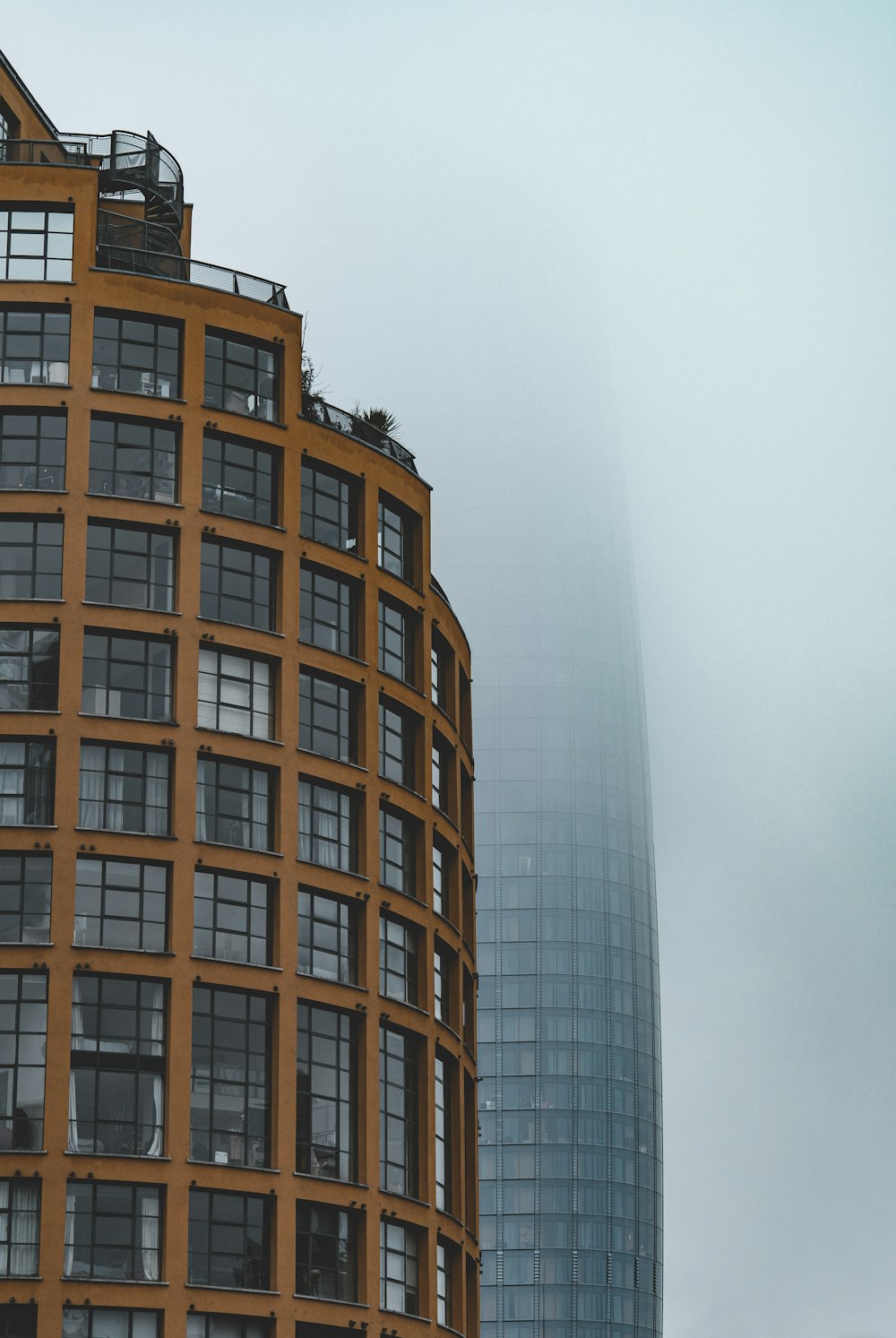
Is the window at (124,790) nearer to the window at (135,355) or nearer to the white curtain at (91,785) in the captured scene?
the white curtain at (91,785)

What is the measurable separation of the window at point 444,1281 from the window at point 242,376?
101 ft

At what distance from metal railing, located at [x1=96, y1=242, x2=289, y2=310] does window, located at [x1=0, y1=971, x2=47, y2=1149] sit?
25743mm

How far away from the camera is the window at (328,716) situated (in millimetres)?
74000

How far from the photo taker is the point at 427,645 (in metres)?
80.1

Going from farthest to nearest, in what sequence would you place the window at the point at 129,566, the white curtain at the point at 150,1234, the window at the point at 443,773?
the window at the point at 443,773
the window at the point at 129,566
the white curtain at the point at 150,1234

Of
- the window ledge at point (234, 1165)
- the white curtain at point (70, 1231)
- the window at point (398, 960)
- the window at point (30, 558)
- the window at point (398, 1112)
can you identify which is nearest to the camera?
the white curtain at point (70, 1231)

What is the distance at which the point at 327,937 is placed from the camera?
7212 centimetres

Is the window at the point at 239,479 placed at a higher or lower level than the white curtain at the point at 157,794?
higher

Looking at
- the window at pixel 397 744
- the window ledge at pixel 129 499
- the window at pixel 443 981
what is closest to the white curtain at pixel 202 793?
the window at pixel 397 744

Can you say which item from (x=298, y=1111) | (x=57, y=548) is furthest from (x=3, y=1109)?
(x=57, y=548)

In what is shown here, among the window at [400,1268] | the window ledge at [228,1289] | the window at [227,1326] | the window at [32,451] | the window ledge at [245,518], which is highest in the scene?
the window at [32,451]

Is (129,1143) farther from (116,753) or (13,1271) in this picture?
(116,753)

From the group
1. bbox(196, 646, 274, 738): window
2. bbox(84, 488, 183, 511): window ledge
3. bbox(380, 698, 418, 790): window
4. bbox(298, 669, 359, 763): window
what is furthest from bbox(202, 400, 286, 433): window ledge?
bbox(380, 698, 418, 790): window

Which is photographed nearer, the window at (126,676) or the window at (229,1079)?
the window at (229,1079)
